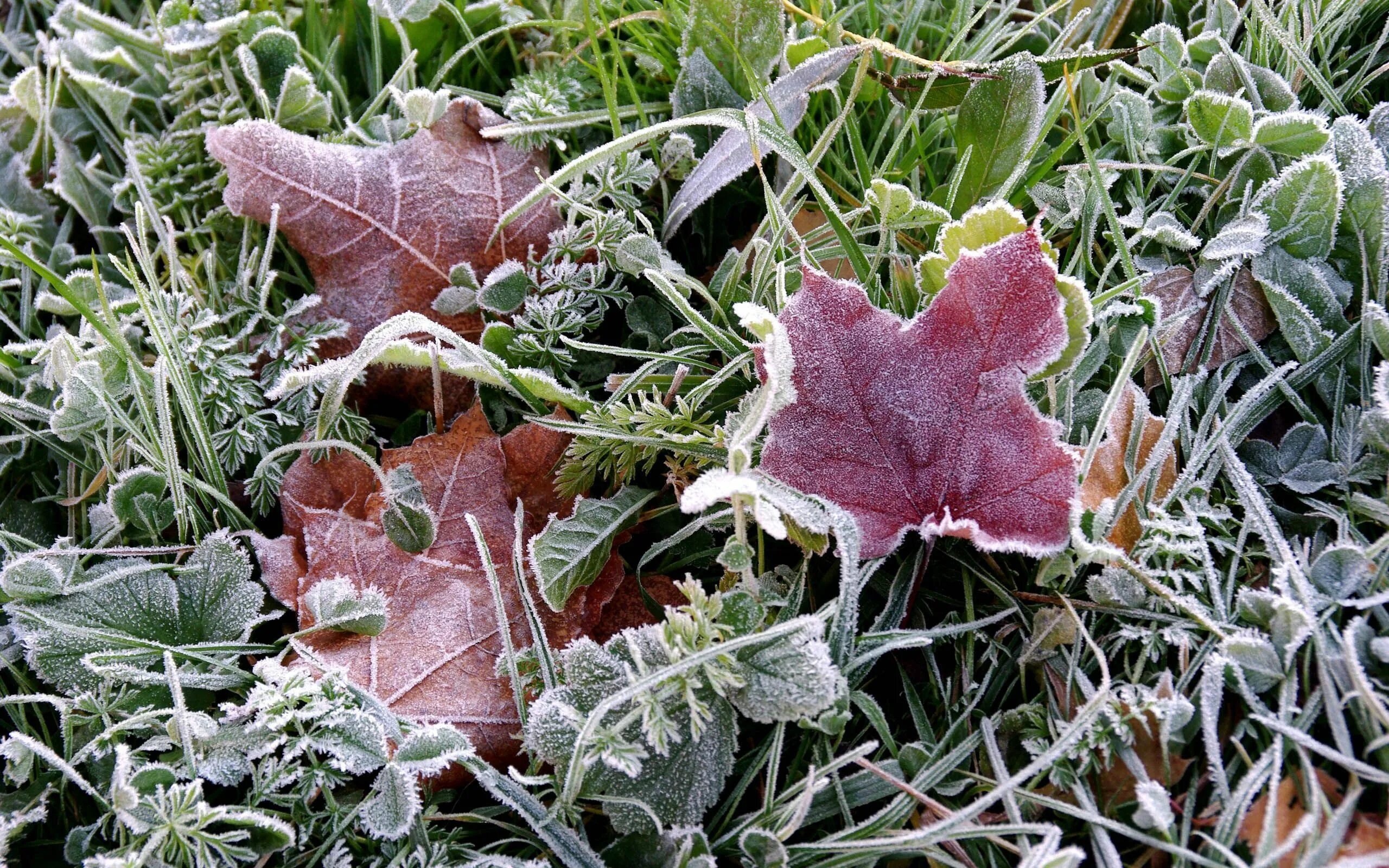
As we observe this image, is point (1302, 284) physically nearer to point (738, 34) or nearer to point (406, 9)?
point (738, 34)

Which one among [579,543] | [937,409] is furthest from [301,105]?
[937,409]

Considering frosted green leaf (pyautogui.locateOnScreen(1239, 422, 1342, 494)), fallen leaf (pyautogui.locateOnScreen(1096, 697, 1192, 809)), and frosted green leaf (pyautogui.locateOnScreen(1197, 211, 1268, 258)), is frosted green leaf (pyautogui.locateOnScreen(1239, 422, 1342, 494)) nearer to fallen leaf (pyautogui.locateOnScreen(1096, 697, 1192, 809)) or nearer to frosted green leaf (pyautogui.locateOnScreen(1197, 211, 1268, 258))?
frosted green leaf (pyautogui.locateOnScreen(1197, 211, 1268, 258))

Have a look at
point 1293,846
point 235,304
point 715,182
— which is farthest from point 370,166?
point 1293,846

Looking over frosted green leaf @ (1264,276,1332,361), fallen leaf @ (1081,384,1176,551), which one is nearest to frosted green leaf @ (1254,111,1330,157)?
frosted green leaf @ (1264,276,1332,361)

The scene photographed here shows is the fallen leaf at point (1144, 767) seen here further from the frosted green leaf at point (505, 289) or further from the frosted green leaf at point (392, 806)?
the frosted green leaf at point (505, 289)

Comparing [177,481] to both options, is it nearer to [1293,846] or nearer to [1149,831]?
[1149,831]

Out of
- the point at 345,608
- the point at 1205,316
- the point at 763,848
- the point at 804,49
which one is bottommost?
the point at 763,848
